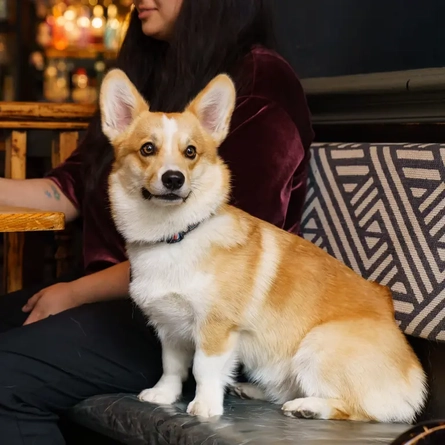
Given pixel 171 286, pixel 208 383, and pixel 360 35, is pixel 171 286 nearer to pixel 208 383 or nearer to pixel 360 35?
pixel 208 383

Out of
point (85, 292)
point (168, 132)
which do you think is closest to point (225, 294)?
point (168, 132)

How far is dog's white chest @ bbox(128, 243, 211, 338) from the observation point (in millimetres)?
1482

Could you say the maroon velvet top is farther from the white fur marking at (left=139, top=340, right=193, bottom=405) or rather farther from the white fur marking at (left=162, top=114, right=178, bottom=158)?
the white fur marking at (left=139, top=340, right=193, bottom=405)

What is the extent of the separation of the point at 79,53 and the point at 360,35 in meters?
3.56

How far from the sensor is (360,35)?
229cm

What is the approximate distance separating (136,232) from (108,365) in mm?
299

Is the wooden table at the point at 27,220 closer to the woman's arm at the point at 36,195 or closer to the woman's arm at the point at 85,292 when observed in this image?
the woman's arm at the point at 85,292

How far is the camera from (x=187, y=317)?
1.51 metres

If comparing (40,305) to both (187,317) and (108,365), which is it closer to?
(108,365)

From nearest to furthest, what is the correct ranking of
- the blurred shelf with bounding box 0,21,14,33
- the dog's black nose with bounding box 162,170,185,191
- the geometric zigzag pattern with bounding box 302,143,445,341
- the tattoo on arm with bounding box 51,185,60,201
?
the dog's black nose with bounding box 162,170,185,191 < the geometric zigzag pattern with bounding box 302,143,445,341 < the tattoo on arm with bounding box 51,185,60,201 < the blurred shelf with bounding box 0,21,14,33

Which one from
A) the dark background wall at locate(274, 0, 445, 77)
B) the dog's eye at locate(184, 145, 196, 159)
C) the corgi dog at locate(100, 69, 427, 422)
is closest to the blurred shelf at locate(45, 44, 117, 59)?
the dark background wall at locate(274, 0, 445, 77)

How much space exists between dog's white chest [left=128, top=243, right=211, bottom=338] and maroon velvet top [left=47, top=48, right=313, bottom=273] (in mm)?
258

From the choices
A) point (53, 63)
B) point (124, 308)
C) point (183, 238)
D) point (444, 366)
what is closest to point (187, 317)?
point (183, 238)

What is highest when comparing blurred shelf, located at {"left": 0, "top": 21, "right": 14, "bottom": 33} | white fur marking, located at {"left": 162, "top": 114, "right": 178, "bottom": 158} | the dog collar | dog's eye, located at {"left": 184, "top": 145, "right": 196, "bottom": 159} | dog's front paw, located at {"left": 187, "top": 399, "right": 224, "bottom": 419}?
blurred shelf, located at {"left": 0, "top": 21, "right": 14, "bottom": 33}
